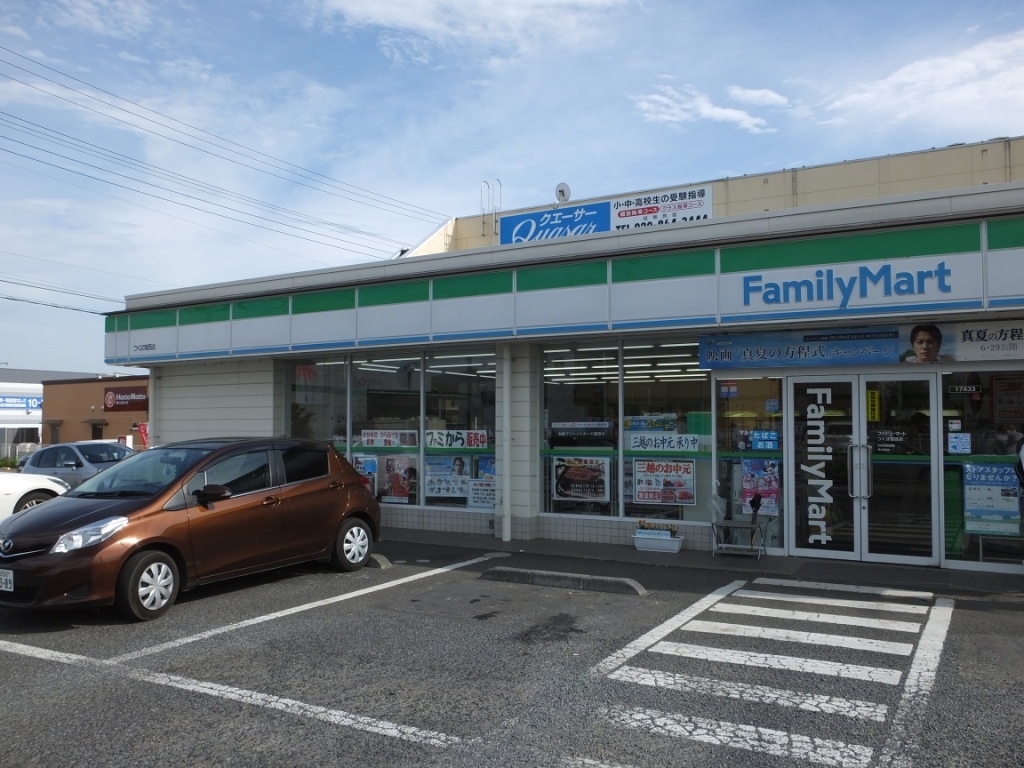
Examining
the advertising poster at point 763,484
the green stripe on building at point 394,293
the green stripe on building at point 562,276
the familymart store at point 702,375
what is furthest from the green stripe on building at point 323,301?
the advertising poster at point 763,484

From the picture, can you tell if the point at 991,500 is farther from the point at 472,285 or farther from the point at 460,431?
the point at 460,431

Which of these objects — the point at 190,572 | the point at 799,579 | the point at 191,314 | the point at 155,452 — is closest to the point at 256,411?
the point at 191,314

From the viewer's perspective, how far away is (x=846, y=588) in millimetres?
8648

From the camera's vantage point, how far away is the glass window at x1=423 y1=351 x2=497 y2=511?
1255cm

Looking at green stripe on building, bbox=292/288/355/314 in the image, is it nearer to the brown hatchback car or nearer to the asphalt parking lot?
the brown hatchback car

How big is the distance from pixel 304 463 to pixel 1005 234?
7813 millimetres

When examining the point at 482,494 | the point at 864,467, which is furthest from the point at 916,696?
the point at 482,494

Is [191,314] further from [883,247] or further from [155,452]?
[883,247]

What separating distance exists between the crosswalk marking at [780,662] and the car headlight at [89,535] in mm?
4651

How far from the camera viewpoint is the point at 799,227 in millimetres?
9367

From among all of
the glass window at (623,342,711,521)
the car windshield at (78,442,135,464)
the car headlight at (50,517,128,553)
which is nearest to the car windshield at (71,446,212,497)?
the car headlight at (50,517,128,553)

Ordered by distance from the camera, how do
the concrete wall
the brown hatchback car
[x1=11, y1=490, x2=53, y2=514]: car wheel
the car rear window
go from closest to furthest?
the brown hatchback car < the car rear window < [x1=11, y1=490, x2=53, y2=514]: car wheel < the concrete wall

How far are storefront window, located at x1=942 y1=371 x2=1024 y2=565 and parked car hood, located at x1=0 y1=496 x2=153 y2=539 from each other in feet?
28.2

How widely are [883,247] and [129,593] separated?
325 inches
